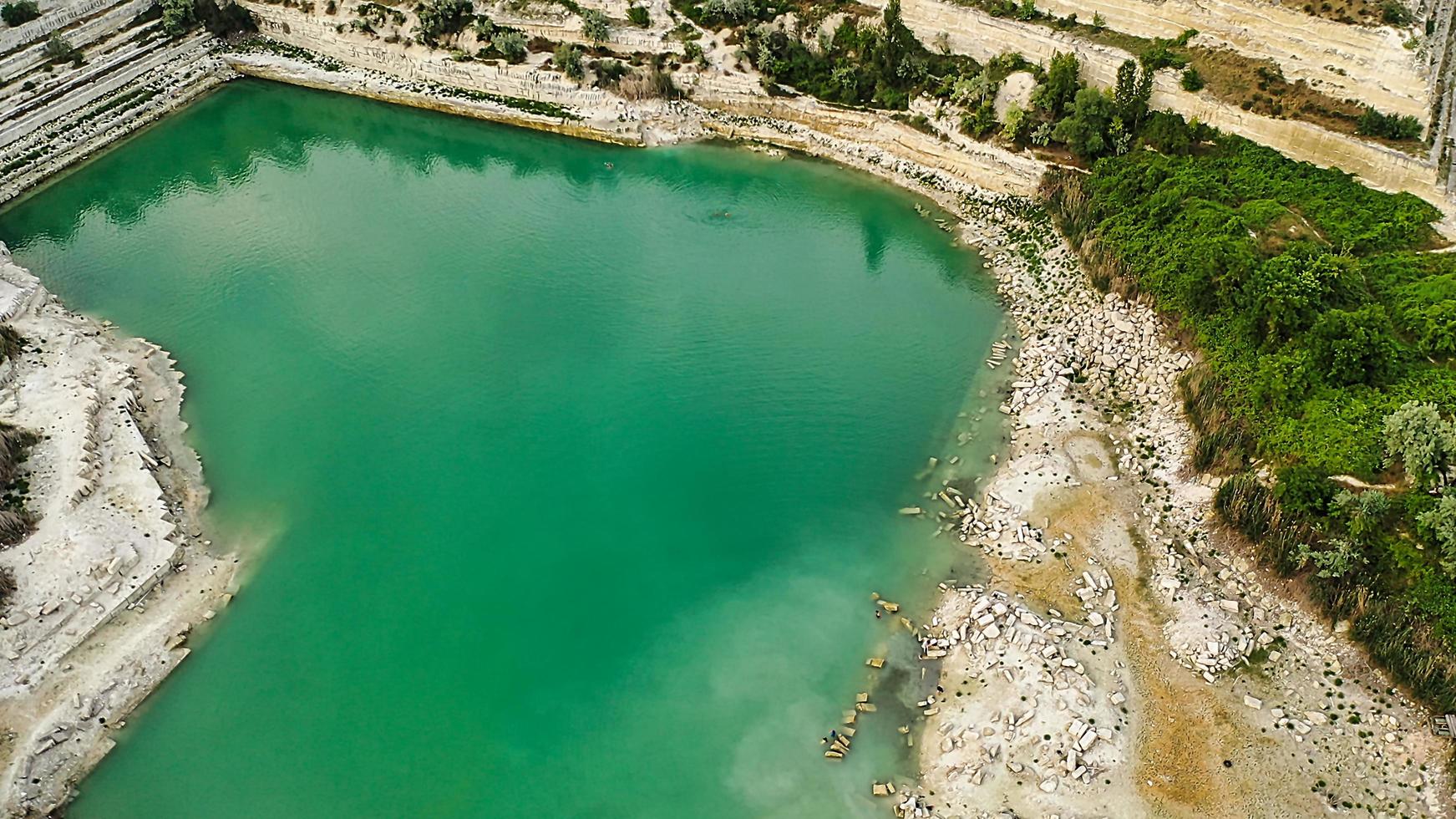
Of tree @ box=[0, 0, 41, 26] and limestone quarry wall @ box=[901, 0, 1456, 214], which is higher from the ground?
limestone quarry wall @ box=[901, 0, 1456, 214]

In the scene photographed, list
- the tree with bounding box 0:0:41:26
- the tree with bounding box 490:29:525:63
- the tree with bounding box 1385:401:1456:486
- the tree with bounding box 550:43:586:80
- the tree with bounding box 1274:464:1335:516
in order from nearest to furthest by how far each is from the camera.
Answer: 1. the tree with bounding box 1385:401:1456:486
2. the tree with bounding box 1274:464:1335:516
3. the tree with bounding box 550:43:586:80
4. the tree with bounding box 0:0:41:26
5. the tree with bounding box 490:29:525:63

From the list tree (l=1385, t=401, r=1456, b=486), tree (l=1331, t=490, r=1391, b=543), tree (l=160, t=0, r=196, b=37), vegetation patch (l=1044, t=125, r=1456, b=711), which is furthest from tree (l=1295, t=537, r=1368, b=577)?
tree (l=160, t=0, r=196, b=37)

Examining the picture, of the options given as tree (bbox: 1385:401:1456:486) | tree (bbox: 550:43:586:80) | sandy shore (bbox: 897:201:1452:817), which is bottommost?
sandy shore (bbox: 897:201:1452:817)

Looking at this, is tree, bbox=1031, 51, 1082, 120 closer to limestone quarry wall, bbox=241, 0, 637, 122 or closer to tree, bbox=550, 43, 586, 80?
limestone quarry wall, bbox=241, 0, 637, 122

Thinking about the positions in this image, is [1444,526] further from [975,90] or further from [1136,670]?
[975,90]

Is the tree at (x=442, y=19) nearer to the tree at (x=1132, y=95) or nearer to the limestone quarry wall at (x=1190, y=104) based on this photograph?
the limestone quarry wall at (x=1190, y=104)

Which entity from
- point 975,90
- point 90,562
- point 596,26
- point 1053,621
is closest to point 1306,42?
point 975,90
